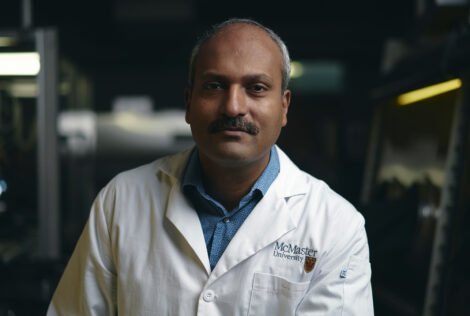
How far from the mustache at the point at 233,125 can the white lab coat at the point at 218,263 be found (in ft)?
0.69

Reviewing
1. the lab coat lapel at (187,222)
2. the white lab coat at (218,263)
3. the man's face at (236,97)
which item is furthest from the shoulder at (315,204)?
the lab coat lapel at (187,222)

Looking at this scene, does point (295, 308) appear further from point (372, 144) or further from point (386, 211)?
point (372, 144)

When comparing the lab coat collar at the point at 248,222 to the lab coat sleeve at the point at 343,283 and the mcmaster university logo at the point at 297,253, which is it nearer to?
the mcmaster university logo at the point at 297,253

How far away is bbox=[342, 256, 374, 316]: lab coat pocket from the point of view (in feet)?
3.70

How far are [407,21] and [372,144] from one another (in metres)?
1.96

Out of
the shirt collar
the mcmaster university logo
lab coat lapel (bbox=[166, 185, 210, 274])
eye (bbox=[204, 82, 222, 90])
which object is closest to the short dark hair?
eye (bbox=[204, 82, 222, 90])

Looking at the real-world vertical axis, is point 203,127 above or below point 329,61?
below

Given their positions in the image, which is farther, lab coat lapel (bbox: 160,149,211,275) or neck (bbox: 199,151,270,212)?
neck (bbox: 199,151,270,212)

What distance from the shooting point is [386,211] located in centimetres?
188

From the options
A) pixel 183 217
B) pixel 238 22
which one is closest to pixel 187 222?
pixel 183 217

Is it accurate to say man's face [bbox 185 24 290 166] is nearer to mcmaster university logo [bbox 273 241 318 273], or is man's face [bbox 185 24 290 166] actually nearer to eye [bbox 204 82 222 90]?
eye [bbox 204 82 222 90]

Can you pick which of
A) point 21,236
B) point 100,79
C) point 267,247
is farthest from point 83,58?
point 267,247

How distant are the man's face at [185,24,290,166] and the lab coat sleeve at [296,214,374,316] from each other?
1.14 ft

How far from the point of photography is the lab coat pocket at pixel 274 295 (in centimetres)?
113
